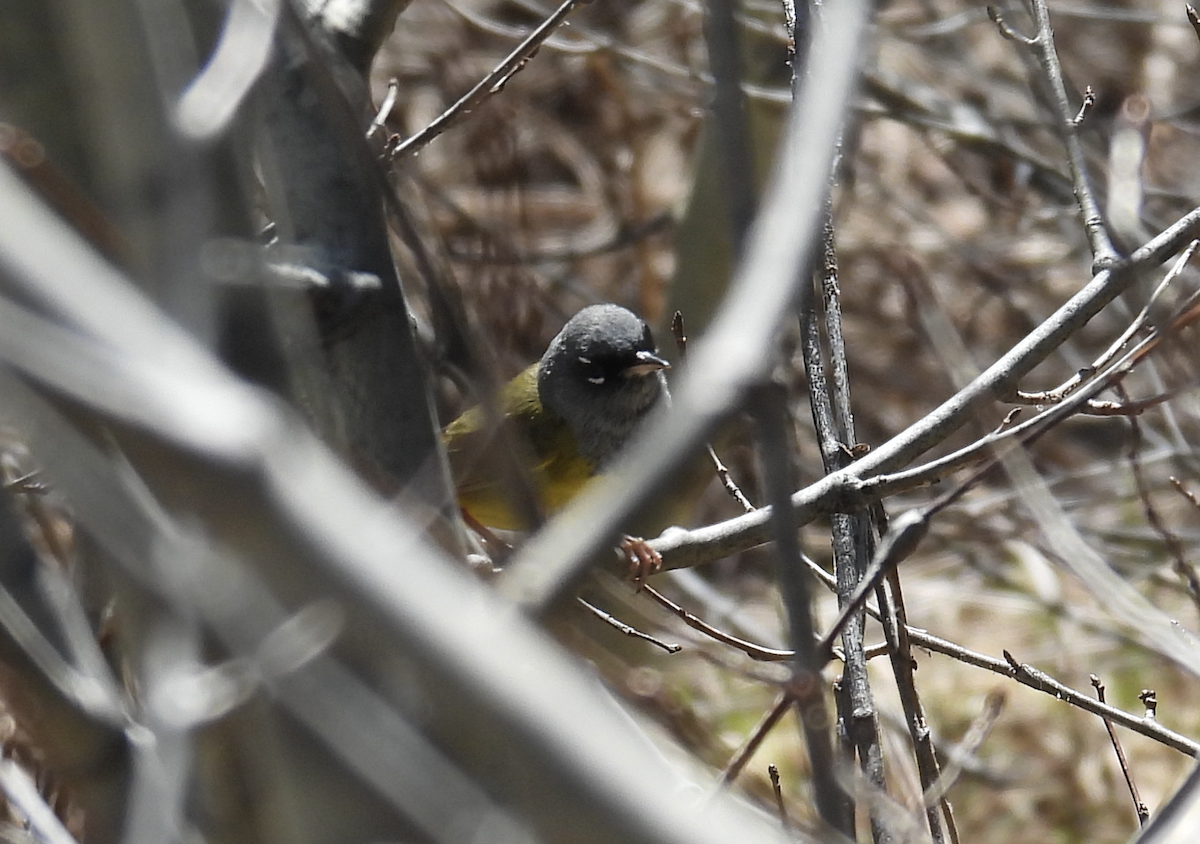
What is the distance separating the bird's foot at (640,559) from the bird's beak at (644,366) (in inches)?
74.5

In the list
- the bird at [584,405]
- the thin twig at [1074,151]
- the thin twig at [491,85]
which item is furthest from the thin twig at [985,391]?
the bird at [584,405]

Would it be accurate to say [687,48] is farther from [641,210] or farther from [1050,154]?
[1050,154]

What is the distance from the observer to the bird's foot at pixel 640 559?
3.40 meters

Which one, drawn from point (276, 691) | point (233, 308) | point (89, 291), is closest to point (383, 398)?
point (233, 308)

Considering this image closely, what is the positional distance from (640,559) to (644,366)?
6.75 feet

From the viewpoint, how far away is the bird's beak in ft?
17.5

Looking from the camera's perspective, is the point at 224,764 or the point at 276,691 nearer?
the point at 276,691

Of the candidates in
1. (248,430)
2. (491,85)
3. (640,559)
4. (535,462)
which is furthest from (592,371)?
(248,430)

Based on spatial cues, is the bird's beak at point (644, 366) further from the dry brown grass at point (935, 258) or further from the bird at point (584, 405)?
the dry brown grass at point (935, 258)

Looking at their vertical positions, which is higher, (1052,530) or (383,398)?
(1052,530)

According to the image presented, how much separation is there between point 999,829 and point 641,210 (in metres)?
5.34

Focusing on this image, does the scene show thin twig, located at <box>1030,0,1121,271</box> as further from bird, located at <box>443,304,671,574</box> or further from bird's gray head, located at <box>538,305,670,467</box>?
bird's gray head, located at <box>538,305,670,467</box>

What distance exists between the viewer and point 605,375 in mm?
5484

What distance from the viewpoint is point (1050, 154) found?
9.61m
